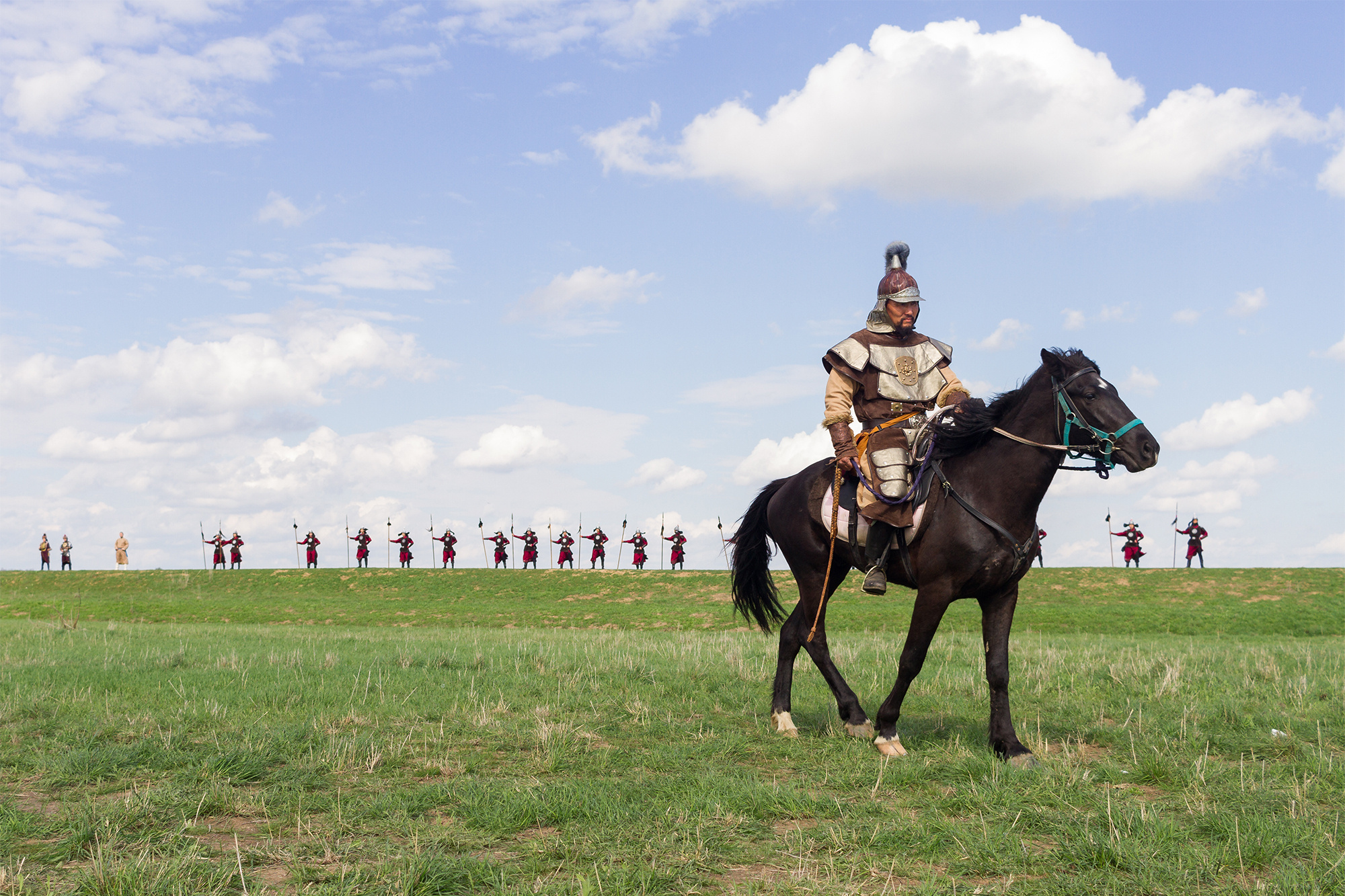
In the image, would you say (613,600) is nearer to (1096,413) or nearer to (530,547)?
(530,547)

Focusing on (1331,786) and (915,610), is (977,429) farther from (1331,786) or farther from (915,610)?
Answer: (1331,786)

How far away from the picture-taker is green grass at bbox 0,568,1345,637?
27.0 metres

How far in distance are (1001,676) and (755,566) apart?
10.7 ft

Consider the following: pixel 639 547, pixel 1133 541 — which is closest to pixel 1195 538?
pixel 1133 541

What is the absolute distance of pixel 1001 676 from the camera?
7.02 metres

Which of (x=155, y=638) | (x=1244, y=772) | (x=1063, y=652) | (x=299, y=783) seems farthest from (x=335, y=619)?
(x=1244, y=772)

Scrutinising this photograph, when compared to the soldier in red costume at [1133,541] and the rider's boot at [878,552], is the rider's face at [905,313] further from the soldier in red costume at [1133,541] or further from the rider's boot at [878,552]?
the soldier in red costume at [1133,541]

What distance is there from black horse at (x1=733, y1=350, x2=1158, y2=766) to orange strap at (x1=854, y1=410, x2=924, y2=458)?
31 cm

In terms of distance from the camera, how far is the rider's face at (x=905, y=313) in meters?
7.98

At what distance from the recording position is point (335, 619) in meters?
31.8

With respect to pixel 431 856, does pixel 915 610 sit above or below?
above

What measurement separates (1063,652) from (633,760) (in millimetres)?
9870

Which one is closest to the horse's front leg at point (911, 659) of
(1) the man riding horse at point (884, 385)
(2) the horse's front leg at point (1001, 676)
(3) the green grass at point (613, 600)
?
(2) the horse's front leg at point (1001, 676)

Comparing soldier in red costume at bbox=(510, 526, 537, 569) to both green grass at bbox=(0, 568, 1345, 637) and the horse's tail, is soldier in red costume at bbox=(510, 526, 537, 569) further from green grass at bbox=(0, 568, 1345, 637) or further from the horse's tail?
the horse's tail
